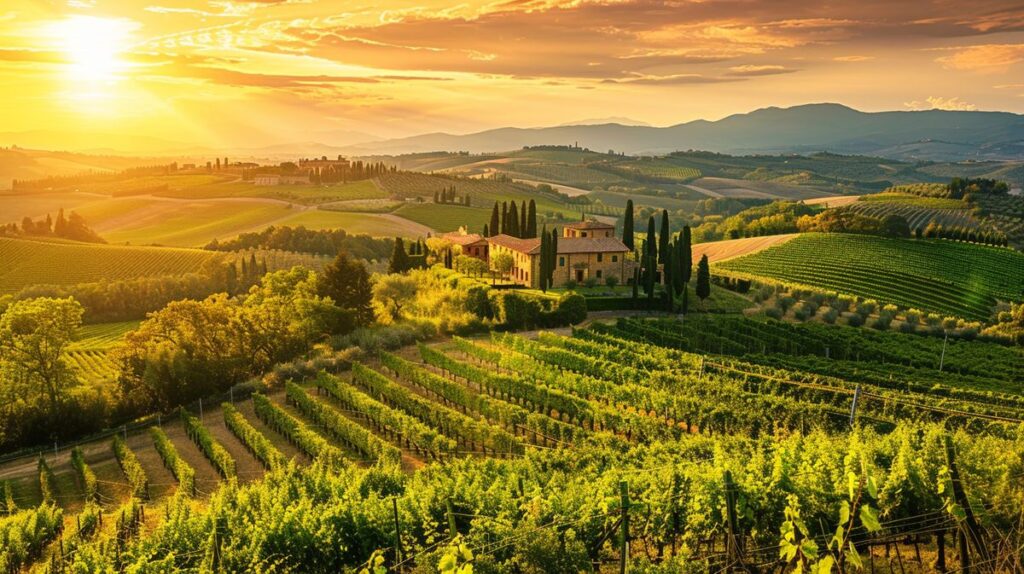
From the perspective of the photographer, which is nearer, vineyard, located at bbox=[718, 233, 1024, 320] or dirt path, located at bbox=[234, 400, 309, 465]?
dirt path, located at bbox=[234, 400, 309, 465]

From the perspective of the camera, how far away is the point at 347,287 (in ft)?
182

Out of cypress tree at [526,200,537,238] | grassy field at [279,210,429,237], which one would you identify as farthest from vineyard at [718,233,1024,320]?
grassy field at [279,210,429,237]

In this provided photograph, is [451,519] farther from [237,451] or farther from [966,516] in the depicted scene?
[237,451]

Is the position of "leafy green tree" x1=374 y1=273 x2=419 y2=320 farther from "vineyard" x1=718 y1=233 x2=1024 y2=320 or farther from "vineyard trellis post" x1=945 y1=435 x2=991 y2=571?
"vineyard trellis post" x1=945 y1=435 x2=991 y2=571

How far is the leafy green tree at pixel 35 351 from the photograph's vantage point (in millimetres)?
39094

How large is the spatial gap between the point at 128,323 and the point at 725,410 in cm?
6348

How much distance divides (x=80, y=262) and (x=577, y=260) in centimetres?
6605

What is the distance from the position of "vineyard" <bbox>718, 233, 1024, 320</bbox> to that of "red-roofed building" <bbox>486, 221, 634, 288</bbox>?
17.3 m

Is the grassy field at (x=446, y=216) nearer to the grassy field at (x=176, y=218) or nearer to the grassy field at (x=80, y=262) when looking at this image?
the grassy field at (x=176, y=218)

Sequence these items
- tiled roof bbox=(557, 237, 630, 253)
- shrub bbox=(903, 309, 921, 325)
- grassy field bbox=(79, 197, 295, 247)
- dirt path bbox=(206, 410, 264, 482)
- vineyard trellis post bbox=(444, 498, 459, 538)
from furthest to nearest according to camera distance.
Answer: grassy field bbox=(79, 197, 295, 247)
tiled roof bbox=(557, 237, 630, 253)
shrub bbox=(903, 309, 921, 325)
dirt path bbox=(206, 410, 264, 482)
vineyard trellis post bbox=(444, 498, 459, 538)

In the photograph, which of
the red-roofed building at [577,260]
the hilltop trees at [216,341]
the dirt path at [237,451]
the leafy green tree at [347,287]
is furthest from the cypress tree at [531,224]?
the dirt path at [237,451]

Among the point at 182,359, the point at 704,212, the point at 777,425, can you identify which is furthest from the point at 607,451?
the point at 704,212

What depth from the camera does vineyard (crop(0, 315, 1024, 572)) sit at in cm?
1286

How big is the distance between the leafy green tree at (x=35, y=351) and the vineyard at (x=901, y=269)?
201ft
